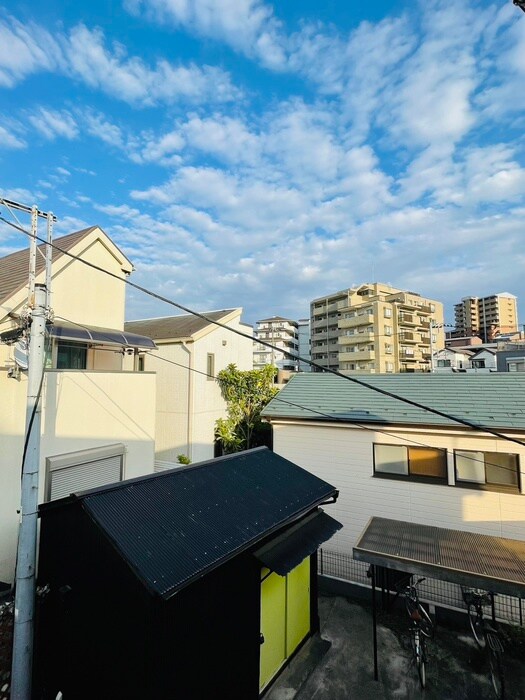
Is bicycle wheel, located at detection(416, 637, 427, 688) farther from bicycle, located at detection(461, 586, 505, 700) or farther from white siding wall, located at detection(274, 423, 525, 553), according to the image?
white siding wall, located at detection(274, 423, 525, 553)

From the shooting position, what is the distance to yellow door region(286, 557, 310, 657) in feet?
18.8

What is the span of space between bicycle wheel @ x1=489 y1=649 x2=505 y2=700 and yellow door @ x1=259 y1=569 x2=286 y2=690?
303cm

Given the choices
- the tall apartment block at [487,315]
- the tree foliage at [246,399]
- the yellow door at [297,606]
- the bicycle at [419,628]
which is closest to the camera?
the bicycle at [419,628]

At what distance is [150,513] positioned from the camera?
13.4 feet

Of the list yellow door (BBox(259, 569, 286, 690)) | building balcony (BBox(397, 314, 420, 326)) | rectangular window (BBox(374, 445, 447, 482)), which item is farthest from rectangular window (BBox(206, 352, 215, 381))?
building balcony (BBox(397, 314, 420, 326))

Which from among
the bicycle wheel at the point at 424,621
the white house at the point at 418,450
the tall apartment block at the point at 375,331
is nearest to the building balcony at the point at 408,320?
the tall apartment block at the point at 375,331

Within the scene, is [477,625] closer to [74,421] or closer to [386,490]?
[386,490]

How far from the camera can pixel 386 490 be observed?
8.09 m

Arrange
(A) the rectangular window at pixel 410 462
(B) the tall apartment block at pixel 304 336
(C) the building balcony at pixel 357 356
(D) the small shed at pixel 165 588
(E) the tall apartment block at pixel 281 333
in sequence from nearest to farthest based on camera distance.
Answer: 1. (D) the small shed at pixel 165 588
2. (A) the rectangular window at pixel 410 462
3. (C) the building balcony at pixel 357 356
4. (E) the tall apartment block at pixel 281 333
5. (B) the tall apartment block at pixel 304 336

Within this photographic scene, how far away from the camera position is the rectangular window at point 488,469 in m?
7.25

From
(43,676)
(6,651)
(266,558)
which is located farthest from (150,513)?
(6,651)

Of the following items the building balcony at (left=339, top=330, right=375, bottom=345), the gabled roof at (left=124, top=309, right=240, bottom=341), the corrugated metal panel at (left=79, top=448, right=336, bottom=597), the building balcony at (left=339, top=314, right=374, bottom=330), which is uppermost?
the building balcony at (left=339, top=314, right=374, bottom=330)

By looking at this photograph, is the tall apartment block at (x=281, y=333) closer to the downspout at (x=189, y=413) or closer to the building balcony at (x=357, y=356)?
the building balcony at (x=357, y=356)

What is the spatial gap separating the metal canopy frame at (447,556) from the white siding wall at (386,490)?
993mm
